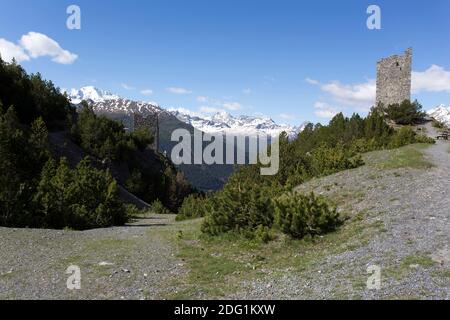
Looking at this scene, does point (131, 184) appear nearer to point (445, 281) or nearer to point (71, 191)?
point (71, 191)

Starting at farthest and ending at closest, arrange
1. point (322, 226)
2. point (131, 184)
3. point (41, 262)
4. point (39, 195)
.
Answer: point (131, 184)
point (39, 195)
point (322, 226)
point (41, 262)

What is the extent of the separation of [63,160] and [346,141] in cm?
2227

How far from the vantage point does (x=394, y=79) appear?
159ft

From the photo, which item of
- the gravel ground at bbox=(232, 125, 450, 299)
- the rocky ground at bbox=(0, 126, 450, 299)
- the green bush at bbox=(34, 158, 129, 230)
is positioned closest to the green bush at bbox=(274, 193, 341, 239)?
the rocky ground at bbox=(0, 126, 450, 299)

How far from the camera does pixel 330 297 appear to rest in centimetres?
747

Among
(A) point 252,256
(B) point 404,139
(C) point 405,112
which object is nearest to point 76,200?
(A) point 252,256

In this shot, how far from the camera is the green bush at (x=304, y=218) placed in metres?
12.7

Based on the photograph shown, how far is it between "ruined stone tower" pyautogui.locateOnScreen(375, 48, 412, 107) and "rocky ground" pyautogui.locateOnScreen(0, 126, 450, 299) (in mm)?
34444

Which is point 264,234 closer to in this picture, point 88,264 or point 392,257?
point 392,257

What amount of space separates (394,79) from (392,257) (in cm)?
4417

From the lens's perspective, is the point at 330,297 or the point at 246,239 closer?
the point at 330,297

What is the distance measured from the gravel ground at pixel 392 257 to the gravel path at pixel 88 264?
2.40 meters

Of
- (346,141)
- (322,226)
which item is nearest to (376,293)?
(322,226)

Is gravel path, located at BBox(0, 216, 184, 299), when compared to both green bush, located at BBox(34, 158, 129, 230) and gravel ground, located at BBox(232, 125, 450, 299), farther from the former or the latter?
green bush, located at BBox(34, 158, 129, 230)
